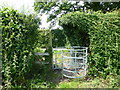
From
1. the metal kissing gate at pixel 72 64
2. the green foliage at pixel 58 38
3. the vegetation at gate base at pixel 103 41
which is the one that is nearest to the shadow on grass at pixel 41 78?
the metal kissing gate at pixel 72 64

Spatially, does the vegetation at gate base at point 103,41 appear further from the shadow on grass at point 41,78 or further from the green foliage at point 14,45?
the green foliage at point 14,45

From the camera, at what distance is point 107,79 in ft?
8.65

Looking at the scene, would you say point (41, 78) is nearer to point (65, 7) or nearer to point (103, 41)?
point (103, 41)

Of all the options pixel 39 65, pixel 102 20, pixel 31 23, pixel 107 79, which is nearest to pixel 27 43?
pixel 31 23

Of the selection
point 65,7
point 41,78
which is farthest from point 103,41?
point 65,7

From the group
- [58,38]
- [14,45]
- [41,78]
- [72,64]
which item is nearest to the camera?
[14,45]

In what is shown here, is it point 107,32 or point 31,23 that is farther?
point 107,32

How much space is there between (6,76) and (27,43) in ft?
3.21

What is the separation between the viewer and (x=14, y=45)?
7.21ft

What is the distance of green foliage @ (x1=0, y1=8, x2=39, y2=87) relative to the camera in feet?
7.02

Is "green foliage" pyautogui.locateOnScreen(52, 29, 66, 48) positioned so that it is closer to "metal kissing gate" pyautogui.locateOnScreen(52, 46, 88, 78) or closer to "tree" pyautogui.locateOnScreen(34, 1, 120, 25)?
"metal kissing gate" pyautogui.locateOnScreen(52, 46, 88, 78)

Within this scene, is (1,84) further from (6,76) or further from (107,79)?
(107,79)

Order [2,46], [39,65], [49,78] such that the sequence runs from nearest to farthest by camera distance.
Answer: [2,46] < [49,78] < [39,65]

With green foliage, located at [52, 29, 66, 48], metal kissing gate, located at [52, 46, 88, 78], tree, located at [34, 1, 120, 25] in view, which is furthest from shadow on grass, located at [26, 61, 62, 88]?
tree, located at [34, 1, 120, 25]
